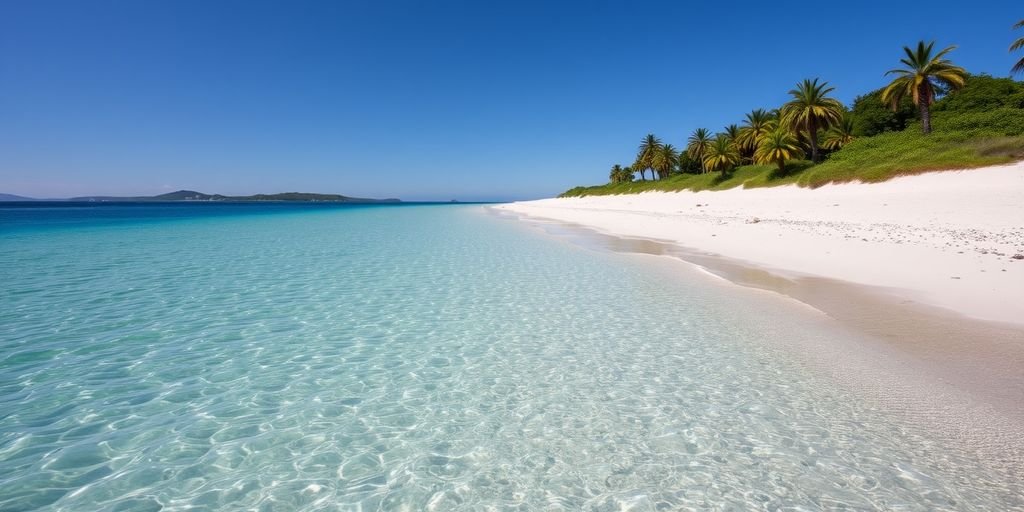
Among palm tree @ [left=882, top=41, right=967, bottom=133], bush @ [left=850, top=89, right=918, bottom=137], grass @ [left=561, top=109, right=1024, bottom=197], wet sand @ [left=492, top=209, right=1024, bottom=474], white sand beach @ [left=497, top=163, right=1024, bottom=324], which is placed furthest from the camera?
bush @ [left=850, top=89, right=918, bottom=137]

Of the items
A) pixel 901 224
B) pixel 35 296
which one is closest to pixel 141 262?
pixel 35 296

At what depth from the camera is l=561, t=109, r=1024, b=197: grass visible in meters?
26.0

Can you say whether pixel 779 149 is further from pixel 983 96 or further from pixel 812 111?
pixel 983 96

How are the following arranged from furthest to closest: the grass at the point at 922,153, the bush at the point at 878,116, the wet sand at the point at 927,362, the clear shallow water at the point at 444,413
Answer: the bush at the point at 878,116 < the grass at the point at 922,153 < the wet sand at the point at 927,362 < the clear shallow water at the point at 444,413

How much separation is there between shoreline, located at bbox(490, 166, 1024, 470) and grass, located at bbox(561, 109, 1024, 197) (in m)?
24.8

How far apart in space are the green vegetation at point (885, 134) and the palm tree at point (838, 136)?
12 cm

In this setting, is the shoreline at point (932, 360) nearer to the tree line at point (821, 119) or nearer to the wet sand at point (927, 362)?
the wet sand at point (927, 362)

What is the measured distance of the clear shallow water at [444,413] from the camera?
12.1ft

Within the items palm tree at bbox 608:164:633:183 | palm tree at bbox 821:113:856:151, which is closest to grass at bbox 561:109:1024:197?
palm tree at bbox 821:113:856:151

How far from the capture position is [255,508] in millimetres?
3576

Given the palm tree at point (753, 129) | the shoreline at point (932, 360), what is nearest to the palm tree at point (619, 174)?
the palm tree at point (753, 129)

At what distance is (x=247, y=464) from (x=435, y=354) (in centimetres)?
315

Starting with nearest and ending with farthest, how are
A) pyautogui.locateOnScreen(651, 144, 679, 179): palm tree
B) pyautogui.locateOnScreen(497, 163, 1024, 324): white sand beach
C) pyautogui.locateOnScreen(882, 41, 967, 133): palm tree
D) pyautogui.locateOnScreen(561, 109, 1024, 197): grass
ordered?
pyautogui.locateOnScreen(497, 163, 1024, 324): white sand beach → pyautogui.locateOnScreen(561, 109, 1024, 197): grass → pyautogui.locateOnScreen(882, 41, 967, 133): palm tree → pyautogui.locateOnScreen(651, 144, 679, 179): palm tree

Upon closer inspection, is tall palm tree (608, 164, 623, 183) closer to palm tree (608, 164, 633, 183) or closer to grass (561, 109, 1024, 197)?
palm tree (608, 164, 633, 183)
